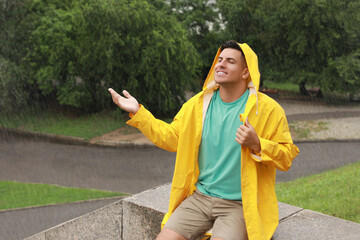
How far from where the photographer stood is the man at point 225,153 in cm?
348

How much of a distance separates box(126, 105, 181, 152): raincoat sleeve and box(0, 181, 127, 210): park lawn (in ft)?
24.2

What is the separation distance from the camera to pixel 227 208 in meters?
3.65

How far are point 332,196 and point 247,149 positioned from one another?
476 cm

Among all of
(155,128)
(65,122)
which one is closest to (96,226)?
(155,128)

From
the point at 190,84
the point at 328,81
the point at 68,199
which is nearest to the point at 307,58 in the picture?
the point at 328,81

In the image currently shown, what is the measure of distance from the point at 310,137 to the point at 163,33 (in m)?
7.64

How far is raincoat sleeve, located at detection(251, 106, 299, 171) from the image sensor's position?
3316 millimetres

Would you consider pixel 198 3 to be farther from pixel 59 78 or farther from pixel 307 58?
pixel 59 78

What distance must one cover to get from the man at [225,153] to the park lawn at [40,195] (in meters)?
7.43

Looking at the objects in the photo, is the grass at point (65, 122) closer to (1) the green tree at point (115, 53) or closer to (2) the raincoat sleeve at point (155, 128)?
(1) the green tree at point (115, 53)

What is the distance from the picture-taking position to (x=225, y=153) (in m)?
3.62

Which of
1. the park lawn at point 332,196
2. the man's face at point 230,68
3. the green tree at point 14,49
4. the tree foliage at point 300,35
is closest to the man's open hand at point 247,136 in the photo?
the man's face at point 230,68

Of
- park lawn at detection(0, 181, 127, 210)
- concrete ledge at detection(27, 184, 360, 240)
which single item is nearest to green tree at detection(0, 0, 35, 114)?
park lawn at detection(0, 181, 127, 210)

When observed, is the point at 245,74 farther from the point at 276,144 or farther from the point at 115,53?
the point at 115,53
